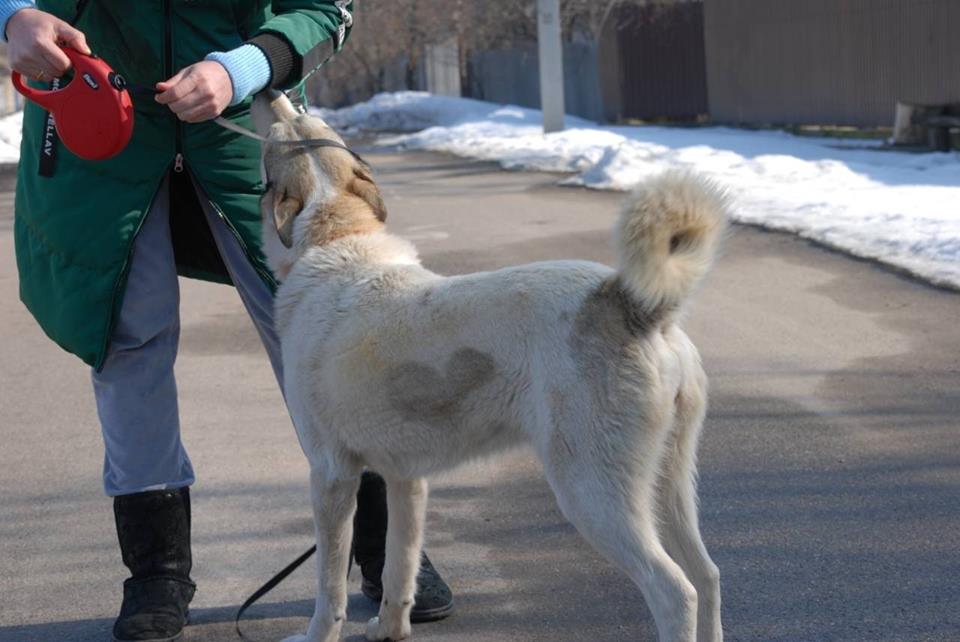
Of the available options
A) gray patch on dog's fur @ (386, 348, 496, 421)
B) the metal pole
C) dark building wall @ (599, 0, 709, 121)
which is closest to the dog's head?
gray patch on dog's fur @ (386, 348, 496, 421)

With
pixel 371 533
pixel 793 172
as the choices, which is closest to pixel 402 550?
pixel 371 533

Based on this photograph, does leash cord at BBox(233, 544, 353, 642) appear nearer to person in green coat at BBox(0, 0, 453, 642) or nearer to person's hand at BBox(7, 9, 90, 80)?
person in green coat at BBox(0, 0, 453, 642)

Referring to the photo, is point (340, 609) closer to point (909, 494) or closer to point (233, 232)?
point (233, 232)

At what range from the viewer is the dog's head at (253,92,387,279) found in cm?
379

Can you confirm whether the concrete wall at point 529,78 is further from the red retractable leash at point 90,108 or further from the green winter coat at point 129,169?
the red retractable leash at point 90,108

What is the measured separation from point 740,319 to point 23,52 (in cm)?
538

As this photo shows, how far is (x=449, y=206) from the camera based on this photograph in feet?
46.3

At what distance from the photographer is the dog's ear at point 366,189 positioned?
3865 millimetres

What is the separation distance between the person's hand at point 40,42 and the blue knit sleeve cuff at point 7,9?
30mm

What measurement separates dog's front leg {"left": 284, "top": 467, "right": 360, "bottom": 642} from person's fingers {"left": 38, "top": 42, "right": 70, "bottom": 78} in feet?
4.01

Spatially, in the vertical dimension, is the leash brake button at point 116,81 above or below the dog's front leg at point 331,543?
above

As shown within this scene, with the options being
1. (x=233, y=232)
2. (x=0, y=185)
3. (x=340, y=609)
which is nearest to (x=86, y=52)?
(x=233, y=232)

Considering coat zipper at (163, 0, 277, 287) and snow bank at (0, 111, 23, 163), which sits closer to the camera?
coat zipper at (163, 0, 277, 287)

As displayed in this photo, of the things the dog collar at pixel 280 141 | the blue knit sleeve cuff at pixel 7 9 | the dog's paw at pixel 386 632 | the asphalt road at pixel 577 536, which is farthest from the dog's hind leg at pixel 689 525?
the blue knit sleeve cuff at pixel 7 9
